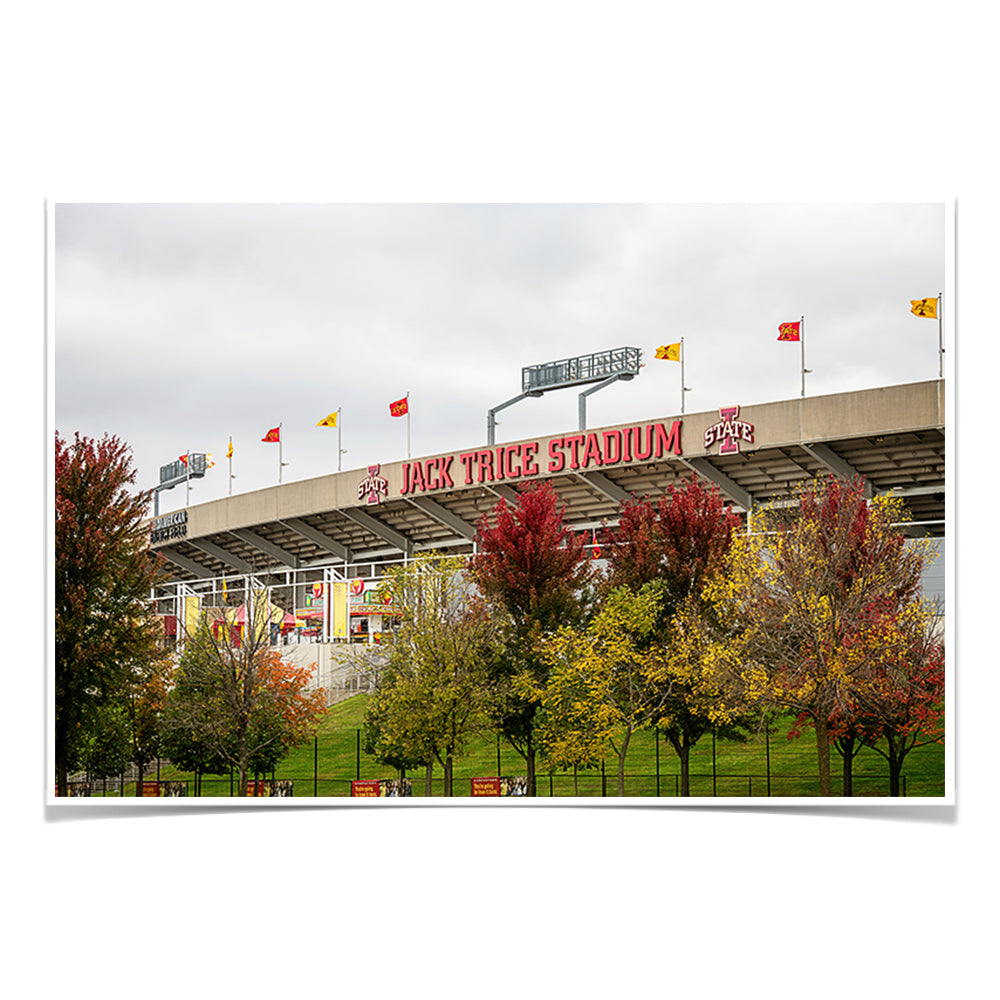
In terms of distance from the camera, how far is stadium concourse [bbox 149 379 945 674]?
92.8 ft

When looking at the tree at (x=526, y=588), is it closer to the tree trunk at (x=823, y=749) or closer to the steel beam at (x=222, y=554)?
the tree trunk at (x=823, y=749)

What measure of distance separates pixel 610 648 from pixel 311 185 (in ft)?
35.1

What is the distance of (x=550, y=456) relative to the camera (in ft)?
110

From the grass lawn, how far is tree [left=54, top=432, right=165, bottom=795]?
14.0ft

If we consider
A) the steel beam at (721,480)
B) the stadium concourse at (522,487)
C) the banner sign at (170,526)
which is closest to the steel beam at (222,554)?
the stadium concourse at (522,487)

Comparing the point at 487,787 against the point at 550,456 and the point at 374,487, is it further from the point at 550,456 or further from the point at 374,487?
the point at 374,487

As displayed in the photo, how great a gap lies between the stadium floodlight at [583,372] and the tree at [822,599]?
10.8 meters

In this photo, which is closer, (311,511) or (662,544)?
(662,544)

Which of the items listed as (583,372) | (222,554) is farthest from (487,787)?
(222,554)

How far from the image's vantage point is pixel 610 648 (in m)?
23.8

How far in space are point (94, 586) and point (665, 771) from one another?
13.0 m

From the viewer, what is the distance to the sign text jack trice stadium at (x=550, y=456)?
3212cm

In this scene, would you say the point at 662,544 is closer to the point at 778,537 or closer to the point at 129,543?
the point at 778,537
